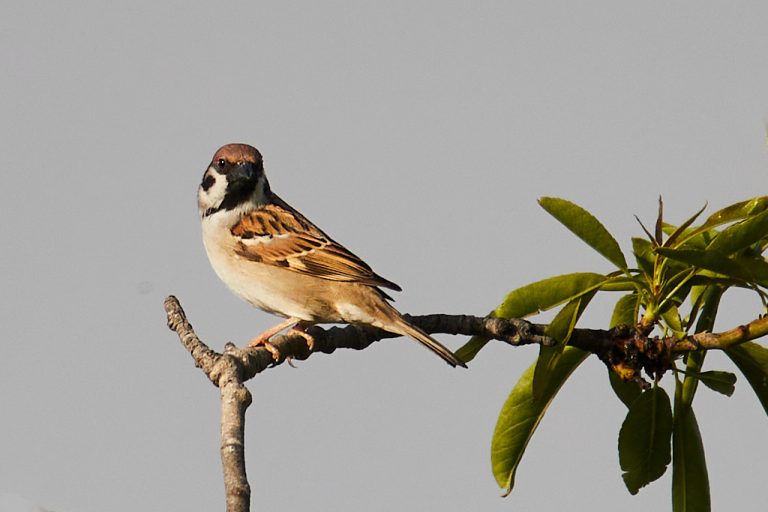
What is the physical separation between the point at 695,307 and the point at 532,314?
0.54m

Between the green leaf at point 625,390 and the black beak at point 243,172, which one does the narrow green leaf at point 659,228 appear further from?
the black beak at point 243,172

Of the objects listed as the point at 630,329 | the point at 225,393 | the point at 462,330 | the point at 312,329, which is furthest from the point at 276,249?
the point at 225,393

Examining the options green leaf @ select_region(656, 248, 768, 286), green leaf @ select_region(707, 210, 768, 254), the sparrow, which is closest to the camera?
green leaf @ select_region(656, 248, 768, 286)

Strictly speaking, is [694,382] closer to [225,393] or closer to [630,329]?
[630,329]

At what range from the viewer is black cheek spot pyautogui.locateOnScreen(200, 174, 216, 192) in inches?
227

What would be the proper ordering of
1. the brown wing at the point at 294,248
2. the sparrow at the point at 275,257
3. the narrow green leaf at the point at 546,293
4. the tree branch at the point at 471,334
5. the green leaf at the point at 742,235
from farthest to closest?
the brown wing at the point at 294,248
the sparrow at the point at 275,257
the narrow green leaf at the point at 546,293
the green leaf at the point at 742,235
the tree branch at the point at 471,334

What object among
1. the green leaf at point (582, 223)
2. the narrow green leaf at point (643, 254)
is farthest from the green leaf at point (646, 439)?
the green leaf at point (582, 223)

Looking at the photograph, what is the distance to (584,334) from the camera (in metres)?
3.16

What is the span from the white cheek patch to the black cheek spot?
0.04 ft

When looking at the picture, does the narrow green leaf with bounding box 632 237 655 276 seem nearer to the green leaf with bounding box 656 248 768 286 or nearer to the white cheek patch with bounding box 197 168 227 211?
the green leaf with bounding box 656 248 768 286

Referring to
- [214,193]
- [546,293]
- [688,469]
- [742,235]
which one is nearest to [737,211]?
[742,235]

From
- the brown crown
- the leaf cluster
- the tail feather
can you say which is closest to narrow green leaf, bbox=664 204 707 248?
the leaf cluster

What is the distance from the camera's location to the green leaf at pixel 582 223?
A: 9.77ft

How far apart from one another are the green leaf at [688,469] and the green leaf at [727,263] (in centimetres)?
66
